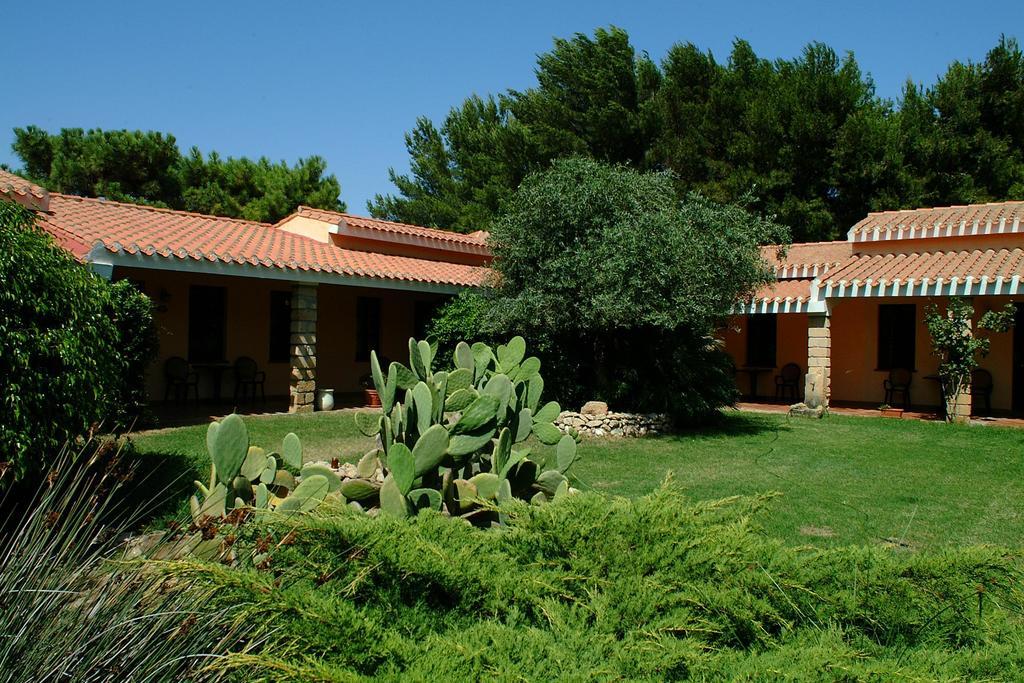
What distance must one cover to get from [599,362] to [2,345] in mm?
10382

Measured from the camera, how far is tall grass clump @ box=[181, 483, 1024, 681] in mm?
2834

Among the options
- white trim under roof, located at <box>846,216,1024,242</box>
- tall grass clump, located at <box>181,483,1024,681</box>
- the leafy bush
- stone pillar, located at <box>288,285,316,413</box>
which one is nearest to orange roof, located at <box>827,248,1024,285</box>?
white trim under roof, located at <box>846,216,1024,242</box>

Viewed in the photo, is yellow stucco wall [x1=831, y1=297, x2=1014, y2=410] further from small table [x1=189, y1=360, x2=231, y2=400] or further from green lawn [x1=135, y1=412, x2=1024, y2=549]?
small table [x1=189, y1=360, x2=231, y2=400]

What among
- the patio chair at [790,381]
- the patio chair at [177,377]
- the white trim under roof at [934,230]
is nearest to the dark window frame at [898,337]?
the white trim under roof at [934,230]

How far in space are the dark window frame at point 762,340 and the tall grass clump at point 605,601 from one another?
17254 millimetres

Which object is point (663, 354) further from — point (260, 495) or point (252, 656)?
point (252, 656)

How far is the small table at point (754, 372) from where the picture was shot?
20250mm

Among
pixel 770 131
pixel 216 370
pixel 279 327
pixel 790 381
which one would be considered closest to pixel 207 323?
pixel 216 370

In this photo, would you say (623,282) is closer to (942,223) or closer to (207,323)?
(207,323)

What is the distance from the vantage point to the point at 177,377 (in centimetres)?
1581

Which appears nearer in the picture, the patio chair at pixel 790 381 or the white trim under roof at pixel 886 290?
the white trim under roof at pixel 886 290

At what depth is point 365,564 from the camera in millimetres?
3381

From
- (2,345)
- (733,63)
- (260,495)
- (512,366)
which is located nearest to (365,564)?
(260,495)

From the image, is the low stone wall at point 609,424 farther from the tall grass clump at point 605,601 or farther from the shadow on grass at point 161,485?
the tall grass clump at point 605,601
